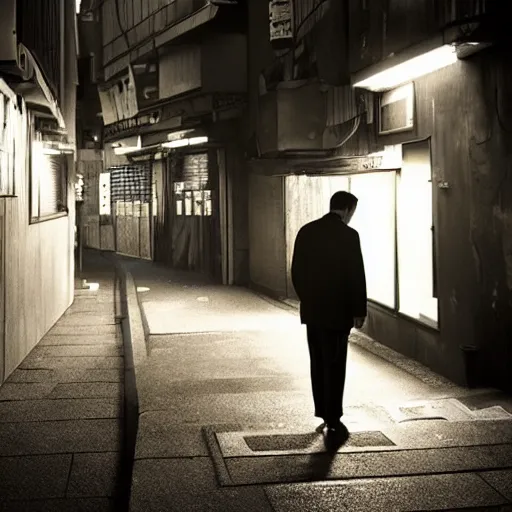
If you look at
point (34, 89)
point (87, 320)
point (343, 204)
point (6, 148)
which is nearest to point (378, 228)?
point (343, 204)

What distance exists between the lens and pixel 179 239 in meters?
29.2

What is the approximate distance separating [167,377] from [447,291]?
13.4 feet

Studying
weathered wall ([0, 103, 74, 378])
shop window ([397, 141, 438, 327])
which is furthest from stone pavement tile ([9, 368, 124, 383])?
shop window ([397, 141, 438, 327])

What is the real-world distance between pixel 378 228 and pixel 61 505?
8929 millimetres

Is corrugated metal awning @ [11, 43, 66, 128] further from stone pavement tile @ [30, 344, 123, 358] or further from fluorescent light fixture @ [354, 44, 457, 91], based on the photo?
fluorescent light fixture @ [354, 44, 457, 91]

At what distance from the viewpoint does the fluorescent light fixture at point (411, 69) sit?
31.2ft

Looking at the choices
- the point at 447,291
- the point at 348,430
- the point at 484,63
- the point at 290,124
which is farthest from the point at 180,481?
the point at 290,124

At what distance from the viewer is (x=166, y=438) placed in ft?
25.7

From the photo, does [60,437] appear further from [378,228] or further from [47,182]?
[47,182]

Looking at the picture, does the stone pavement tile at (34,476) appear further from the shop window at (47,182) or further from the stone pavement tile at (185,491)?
the shop window at (47,182)

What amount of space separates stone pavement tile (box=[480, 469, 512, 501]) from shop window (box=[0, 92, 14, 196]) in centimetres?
708

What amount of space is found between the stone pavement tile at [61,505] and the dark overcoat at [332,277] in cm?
293

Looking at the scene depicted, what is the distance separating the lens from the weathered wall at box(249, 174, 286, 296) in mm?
19766

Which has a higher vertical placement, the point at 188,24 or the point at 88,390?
the point at 188,24
